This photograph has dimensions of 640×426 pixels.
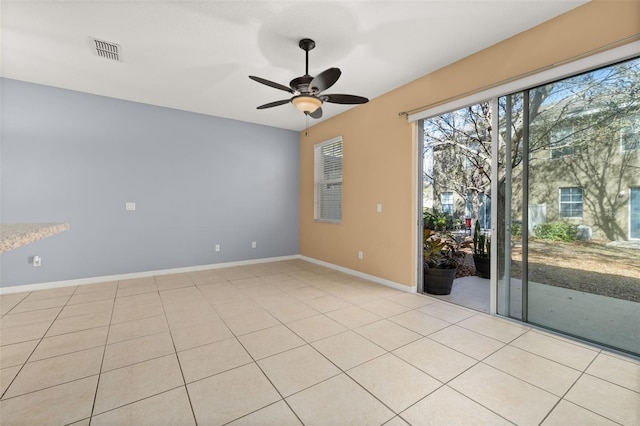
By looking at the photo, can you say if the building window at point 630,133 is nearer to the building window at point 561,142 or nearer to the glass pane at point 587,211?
the glass pane at point 587,211

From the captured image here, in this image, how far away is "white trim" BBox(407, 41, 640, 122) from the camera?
6.49 feet

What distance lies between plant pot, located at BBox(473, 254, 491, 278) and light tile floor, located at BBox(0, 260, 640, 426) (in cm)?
148

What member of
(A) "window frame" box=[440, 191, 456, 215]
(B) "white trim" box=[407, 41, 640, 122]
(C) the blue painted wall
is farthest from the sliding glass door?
(A) "window frame" box=[440, 191, 456, 215]

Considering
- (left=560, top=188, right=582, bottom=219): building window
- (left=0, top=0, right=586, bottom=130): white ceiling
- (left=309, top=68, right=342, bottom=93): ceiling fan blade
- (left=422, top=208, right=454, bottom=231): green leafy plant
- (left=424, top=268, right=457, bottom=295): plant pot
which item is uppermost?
(left=0, top=0, right=586, bottom=130): white ceiling

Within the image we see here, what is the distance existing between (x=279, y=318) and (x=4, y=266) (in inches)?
148

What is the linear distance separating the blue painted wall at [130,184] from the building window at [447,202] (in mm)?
4065

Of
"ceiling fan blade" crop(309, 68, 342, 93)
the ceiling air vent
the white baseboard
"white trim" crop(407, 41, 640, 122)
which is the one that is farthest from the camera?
the white baseboard

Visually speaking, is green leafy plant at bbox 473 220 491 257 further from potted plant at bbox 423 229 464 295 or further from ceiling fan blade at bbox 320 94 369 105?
ceiling fan blade at bbox 320 94 369 105

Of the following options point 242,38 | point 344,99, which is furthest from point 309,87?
point 242,38

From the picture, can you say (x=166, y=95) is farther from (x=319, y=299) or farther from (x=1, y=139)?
(x=319, y=299)

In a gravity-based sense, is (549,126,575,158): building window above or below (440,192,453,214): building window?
above

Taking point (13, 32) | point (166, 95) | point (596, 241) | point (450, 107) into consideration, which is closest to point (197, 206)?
point (166, 95)

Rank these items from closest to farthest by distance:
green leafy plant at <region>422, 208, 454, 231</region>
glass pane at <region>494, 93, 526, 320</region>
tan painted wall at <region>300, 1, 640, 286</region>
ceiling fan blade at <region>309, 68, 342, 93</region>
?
tan painted wall at <region>300, 1, 640, 286</region> → ceiling fan blade at <region>309, 68, 342, 93</region> → glass pane at <region>494, 93, 526, 320</region> → green leafy plant at <region>422, 208, 454, 231</region>

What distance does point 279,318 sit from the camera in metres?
2.74
